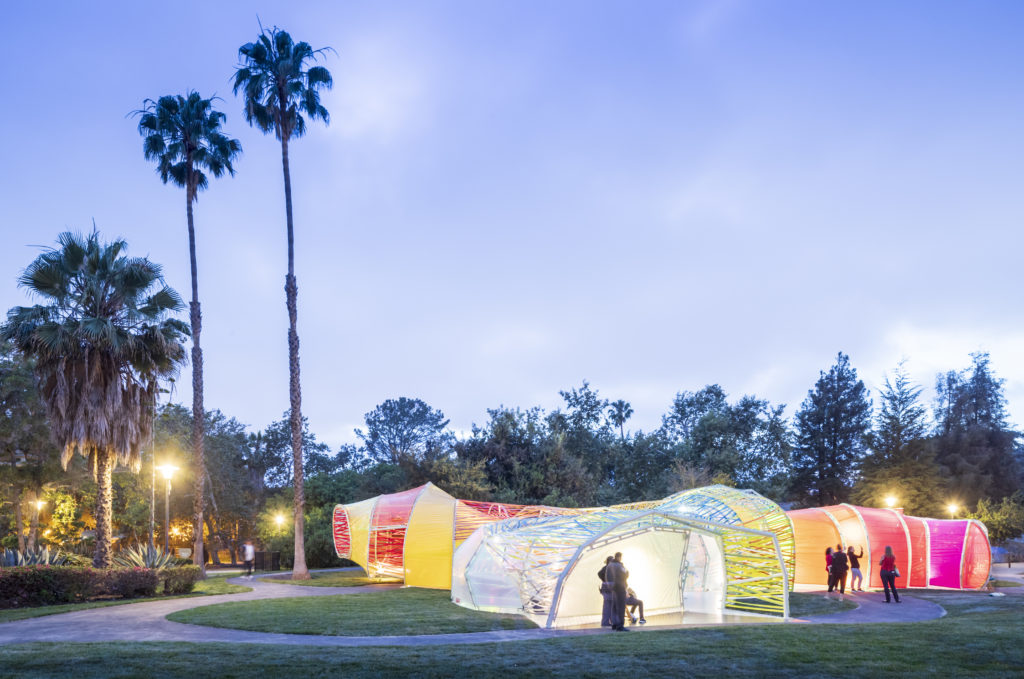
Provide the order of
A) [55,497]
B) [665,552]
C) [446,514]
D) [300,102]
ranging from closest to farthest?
1. [665,552]
2. [446,514]
3. [300,102]
4. [55,497]

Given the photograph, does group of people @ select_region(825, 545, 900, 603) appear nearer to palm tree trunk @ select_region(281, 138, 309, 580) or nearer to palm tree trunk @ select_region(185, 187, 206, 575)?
palm tree trunk @ select_region(281, 138, 309, 580)

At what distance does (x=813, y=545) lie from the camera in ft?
78.5

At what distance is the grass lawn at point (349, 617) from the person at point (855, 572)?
1138 cm

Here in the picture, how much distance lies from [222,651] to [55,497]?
97.0ft

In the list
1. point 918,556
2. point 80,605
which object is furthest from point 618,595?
point 918,556

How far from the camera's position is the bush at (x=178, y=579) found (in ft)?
66.0

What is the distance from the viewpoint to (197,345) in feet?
84.6

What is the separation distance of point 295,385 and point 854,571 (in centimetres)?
1887

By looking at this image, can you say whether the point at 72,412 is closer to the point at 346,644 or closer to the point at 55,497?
the point at 346,644

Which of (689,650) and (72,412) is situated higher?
(72,412)

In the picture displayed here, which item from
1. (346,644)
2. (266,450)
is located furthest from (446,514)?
Result: (266,450)

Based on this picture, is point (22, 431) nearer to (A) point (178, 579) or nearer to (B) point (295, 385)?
(B) point (295, 385)

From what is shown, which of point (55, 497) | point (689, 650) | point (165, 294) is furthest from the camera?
point (55, 497)

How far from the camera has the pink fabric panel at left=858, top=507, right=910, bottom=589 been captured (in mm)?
23266
